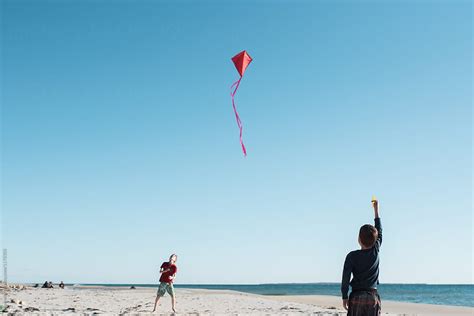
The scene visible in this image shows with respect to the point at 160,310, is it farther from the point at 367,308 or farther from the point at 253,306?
the point at 367,308

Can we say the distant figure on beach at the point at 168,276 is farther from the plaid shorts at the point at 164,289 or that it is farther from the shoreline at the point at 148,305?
the shoreline at the point at 148,305

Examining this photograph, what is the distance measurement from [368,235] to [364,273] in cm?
29

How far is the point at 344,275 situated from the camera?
3771 millimetres

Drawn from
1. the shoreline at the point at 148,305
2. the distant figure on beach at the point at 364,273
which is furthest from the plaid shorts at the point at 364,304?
the shoreline at the point at 148,305

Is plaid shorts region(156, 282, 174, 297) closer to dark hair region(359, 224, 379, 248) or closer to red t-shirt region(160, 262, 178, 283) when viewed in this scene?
red t-shirt region(160, 262, 178, 283)

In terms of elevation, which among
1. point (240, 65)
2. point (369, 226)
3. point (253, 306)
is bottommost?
point (253, 306)

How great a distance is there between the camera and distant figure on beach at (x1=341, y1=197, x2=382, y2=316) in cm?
376

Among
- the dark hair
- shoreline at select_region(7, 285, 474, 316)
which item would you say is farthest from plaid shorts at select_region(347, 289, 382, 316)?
shoreline at select_region(7, 285, 474, 316)

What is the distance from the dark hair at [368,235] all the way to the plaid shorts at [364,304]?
0.36m

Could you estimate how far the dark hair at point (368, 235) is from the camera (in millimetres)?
3787

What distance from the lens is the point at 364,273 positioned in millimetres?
3799

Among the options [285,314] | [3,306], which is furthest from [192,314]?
[3,306]

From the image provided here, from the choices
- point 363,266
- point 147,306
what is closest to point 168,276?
point 147,306

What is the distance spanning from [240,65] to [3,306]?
21.5 ft
